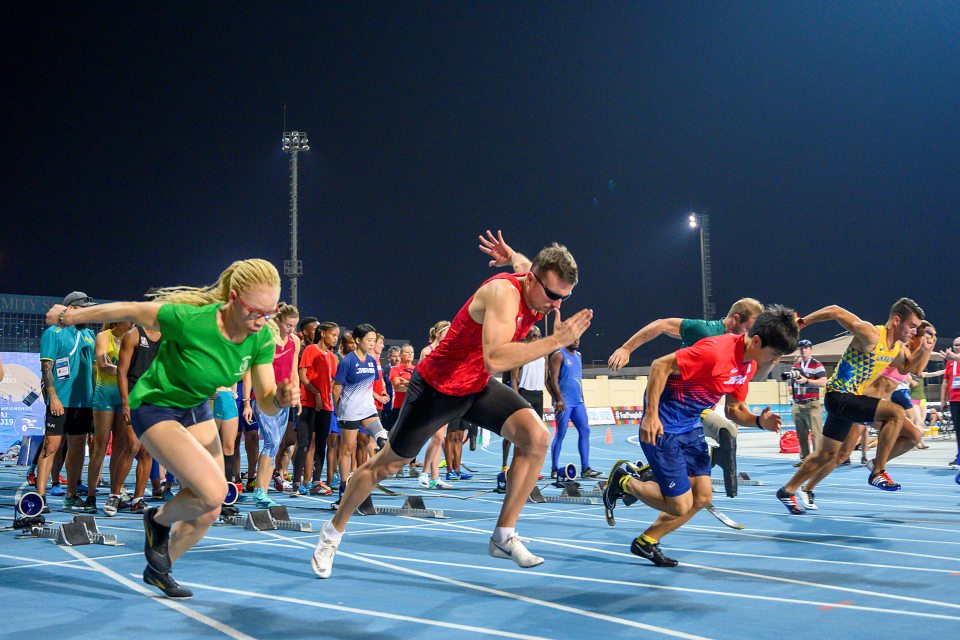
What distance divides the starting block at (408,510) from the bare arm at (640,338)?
8.00 feet

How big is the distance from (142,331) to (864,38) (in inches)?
2420

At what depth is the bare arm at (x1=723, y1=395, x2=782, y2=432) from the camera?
5598 mm

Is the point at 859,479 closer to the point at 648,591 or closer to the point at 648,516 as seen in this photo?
the point at 648,516

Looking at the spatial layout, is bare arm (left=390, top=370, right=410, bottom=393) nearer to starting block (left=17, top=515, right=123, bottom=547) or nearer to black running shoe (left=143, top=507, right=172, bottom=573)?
starting block (left=17, top=515, right=123, bottom=547)

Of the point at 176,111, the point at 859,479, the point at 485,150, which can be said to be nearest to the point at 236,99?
the point at 176,111

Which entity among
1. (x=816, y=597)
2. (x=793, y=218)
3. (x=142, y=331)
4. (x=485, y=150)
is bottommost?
(x=816, y=597)

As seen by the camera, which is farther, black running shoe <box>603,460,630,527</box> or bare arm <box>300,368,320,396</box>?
bare arm <box>300,368,320,396</box>

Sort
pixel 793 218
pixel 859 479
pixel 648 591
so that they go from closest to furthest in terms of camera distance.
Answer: pixel 648 591, pixel 859 479, pixel 793 218

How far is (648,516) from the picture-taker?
8.24 m

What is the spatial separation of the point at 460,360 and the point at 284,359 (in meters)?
5.11

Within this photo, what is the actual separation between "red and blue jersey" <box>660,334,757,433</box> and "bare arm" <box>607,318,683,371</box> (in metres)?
0.46

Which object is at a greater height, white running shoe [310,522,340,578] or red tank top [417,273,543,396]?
red tank top [417,273,543,396]

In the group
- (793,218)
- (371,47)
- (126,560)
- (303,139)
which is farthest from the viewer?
(793,218)

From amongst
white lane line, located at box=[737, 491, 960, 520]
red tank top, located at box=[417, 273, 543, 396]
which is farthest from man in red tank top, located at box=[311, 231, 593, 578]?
white lane line, located at box=[737, 491, 960, 520]
